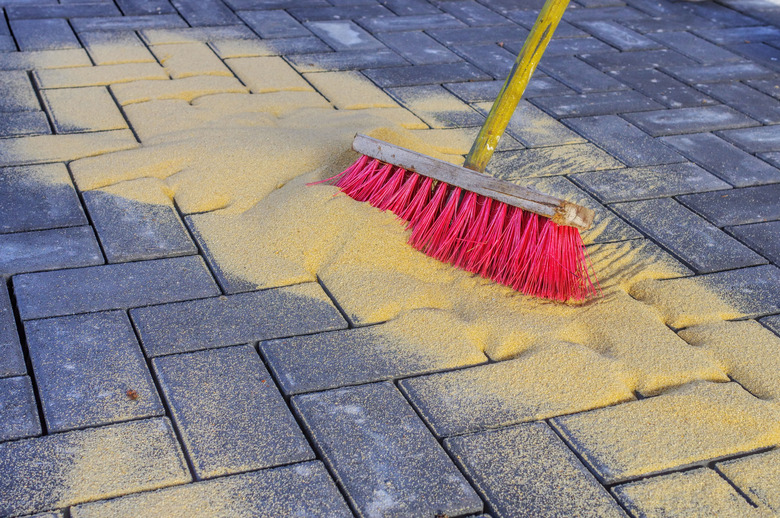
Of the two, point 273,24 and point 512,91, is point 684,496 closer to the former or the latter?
point 512,91

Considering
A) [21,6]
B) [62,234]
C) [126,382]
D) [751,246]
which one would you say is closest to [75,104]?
[62,234]

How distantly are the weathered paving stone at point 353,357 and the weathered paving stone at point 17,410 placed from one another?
2.13 ft

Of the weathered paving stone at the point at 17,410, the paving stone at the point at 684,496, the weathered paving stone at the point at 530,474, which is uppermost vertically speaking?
the paving stone at the point at 684,496

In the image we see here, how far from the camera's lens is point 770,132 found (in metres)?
4.34

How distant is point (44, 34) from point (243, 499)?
3839mm

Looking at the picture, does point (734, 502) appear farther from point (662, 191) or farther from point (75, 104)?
point (75, 104)

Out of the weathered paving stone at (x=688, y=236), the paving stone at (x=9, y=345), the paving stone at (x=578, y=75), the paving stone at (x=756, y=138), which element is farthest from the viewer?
the paving stone at (x=578, y=75)

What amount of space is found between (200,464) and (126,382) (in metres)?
0.40

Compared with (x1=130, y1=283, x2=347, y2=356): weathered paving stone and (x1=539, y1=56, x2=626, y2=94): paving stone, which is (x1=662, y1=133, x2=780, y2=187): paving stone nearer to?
(x1=539, y1=56, x2=626, y2=94): paving stone

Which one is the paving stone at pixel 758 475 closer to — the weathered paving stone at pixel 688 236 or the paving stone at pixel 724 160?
the weathered paving stone at pixel 688 236

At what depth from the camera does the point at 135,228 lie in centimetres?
294

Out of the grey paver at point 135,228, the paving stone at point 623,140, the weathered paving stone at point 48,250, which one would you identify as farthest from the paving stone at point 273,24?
the weathered paving stone at point 48,250

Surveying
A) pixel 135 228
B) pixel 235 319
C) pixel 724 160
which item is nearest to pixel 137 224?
pixel 135 228

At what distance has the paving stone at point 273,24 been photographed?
5.10m
